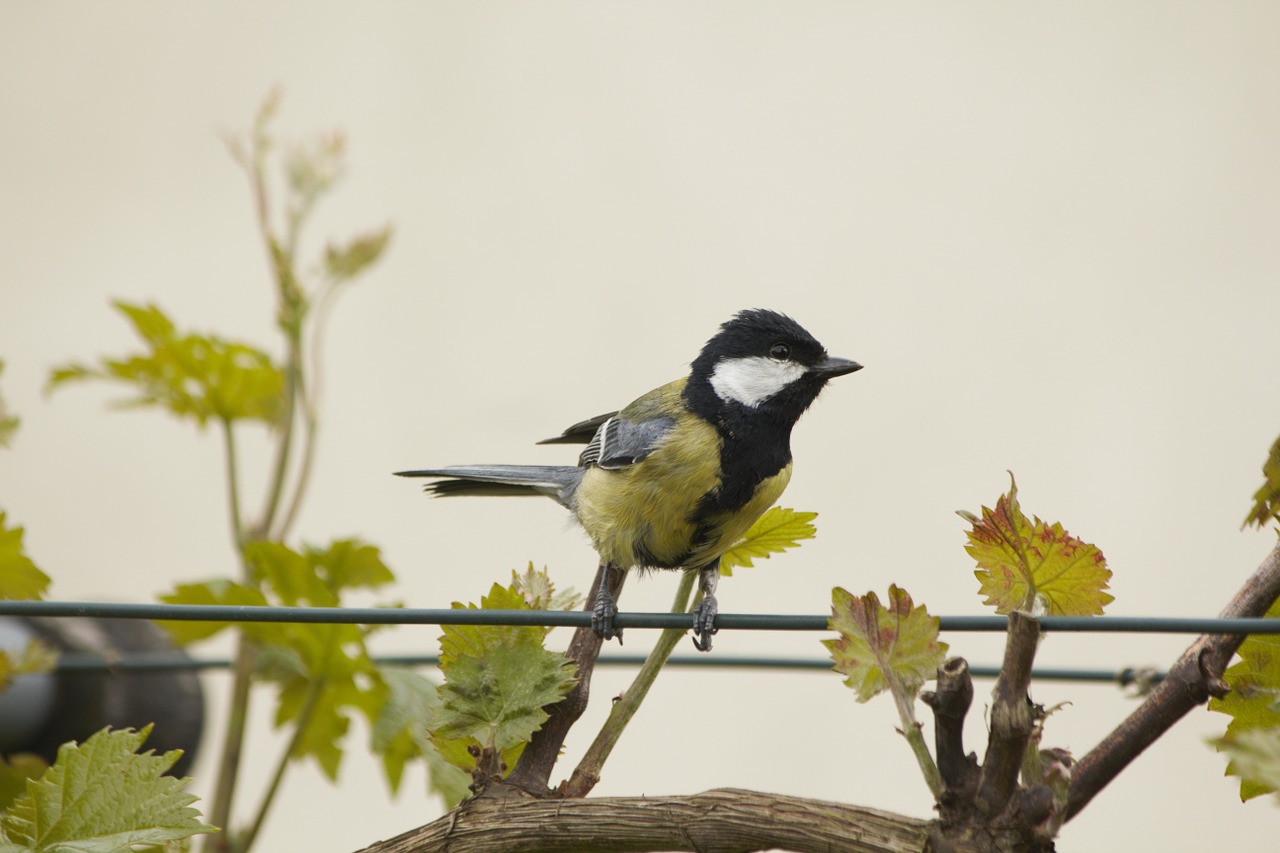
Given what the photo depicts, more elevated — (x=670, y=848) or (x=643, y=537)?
(x=643, y=537)

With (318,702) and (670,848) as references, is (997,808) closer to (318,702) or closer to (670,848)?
(670,848)

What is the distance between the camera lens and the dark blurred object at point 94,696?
4.38ft

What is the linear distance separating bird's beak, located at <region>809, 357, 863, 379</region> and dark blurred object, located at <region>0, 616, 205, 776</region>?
825 millimetres

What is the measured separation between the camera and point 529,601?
853 millimetres

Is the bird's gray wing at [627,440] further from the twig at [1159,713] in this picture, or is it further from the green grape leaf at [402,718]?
the twig at [1159,713]

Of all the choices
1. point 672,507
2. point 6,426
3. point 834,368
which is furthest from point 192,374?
point 834,368

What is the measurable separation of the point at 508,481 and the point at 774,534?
1.75 ft

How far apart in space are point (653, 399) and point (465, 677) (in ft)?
2.26

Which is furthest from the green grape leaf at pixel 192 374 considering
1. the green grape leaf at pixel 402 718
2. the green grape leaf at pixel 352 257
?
the green grape leaf at pixel 402 718

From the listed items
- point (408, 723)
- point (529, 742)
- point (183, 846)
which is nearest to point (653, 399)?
point (408, 723)

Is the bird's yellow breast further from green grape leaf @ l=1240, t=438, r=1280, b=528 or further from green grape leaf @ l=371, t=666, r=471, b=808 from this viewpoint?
green grape leaf @ l=1240, t=438, r=1280, b=528

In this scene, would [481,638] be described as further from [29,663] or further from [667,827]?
[29,663]

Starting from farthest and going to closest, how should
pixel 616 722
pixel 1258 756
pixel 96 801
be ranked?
pixel 616 722, pixel 96 801, pixel 1258 756

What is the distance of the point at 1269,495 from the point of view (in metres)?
Result: 0.74
